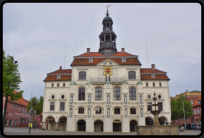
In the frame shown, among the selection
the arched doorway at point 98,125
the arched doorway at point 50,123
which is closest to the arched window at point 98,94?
the arched doorway at point 98,125

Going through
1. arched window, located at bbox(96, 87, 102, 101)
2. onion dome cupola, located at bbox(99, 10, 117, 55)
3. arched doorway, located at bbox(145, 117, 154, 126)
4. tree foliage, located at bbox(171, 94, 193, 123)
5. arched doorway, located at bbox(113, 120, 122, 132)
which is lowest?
arched doorway, located at bbox(113, 120, 122, 132)

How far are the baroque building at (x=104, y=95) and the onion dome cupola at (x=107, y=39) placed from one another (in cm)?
235

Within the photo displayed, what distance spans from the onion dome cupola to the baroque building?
235 cm

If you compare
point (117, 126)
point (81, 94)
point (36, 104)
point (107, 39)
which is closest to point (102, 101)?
point (81, 94)

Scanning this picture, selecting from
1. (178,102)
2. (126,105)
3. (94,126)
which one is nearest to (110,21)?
(126,105)

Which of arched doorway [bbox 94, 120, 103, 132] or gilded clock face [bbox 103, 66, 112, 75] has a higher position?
gilded clock face [bbox 103, 66, 112, 75]

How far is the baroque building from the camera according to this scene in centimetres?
4169

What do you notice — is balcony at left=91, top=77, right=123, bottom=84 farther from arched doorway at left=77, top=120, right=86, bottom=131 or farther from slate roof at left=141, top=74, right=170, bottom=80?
arched doorway at left=77, top=120, right=86, bottom=131

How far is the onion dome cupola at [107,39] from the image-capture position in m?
49.5

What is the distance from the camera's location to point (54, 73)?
47.7 metres

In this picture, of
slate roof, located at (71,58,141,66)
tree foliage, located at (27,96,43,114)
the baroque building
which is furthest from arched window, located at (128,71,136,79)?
tree foliage, located at (27,96,43,114)

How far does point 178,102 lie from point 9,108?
2008 inches

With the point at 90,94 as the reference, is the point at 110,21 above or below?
above

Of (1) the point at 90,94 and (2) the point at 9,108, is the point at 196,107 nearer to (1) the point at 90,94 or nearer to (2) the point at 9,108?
(1) the point at 90,94
